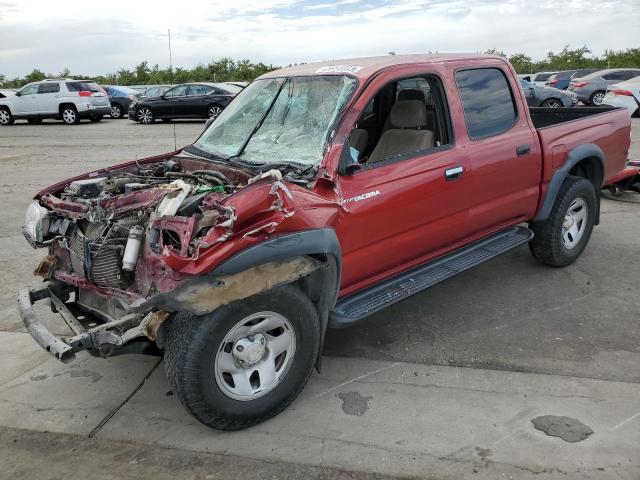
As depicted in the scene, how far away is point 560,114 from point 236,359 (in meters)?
4.77

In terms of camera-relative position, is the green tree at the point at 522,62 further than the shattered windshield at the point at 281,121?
Yes

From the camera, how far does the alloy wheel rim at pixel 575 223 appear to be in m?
5.32

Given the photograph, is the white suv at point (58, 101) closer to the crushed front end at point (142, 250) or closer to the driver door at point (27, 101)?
the driver door at point (27, 101)

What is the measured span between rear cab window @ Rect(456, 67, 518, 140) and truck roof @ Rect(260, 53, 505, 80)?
0.15 m

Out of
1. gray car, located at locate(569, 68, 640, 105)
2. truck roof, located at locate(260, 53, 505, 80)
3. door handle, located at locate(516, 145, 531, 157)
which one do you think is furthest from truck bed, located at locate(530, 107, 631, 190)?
gray car, located at locate(569, 68, 640, 105)

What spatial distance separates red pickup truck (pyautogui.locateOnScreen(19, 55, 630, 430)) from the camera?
294cm

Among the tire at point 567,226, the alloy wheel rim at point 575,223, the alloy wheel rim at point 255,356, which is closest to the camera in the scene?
the alloy wheel rim at point 255,356

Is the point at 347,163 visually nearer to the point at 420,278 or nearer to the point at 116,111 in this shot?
the point at 420,278

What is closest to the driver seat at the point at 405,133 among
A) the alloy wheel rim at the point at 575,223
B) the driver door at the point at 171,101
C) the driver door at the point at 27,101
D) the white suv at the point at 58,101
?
the alloy wheel rim at the point at 575,223

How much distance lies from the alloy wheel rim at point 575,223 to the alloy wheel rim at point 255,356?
321 centimetres

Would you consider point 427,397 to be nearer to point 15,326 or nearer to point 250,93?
point 250,93

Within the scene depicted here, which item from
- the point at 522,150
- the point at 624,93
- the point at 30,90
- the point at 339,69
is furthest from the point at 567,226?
the point at 30,90

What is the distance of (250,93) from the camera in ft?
14.8

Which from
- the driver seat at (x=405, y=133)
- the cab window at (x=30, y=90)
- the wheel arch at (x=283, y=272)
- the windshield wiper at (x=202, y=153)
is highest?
the cab window at (x=30, y=90)
